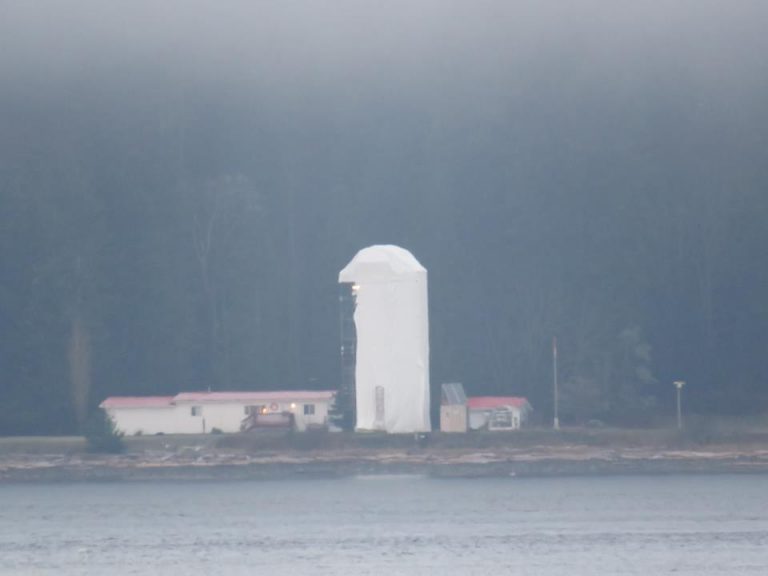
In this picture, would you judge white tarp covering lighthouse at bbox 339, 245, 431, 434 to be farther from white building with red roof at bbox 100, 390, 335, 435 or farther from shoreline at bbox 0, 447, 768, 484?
white building with red roof at bbox 100, 390, 335, 435

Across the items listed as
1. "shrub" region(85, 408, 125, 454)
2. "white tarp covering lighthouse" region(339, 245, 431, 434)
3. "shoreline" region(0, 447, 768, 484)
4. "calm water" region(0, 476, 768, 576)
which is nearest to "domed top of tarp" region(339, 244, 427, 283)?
"white tarp covering lighthouse" region(339, 245, 431, 434)

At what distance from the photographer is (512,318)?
144 feet

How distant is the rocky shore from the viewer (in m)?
33.6

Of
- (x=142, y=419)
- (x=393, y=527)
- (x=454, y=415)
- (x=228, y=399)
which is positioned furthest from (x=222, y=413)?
(x=393, y=527)

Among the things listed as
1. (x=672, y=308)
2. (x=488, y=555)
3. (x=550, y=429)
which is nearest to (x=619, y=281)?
(x=672, y=308)

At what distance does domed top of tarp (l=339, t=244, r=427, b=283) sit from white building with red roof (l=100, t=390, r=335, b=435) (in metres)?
3.54

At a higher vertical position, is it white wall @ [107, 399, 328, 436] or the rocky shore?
white wall @ [107, 399, 328, 436]

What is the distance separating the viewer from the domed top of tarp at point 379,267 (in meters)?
33.5

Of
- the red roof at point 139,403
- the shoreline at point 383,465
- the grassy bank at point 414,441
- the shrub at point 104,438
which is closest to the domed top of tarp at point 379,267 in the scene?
the grassy bank at point 414,441

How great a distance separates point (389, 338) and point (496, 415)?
12.1 ft

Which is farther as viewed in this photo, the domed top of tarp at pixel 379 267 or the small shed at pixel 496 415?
the small shed at pixel 496 415

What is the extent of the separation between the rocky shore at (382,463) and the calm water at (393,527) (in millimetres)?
392

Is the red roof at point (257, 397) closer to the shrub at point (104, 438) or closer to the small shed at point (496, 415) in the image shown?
the shrub at point (104, 438)

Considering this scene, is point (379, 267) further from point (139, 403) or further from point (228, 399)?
point (139, 403)
